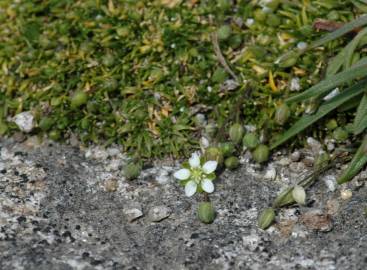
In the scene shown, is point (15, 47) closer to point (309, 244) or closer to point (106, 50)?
point (106, 50)

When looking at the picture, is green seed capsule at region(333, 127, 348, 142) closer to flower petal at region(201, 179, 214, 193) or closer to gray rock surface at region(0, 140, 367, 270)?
gray rock surface at region(0, 140, 367, 270)

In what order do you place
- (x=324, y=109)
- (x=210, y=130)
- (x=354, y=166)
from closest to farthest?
(x=354, y=166) < (x=324, y=109) < (x=210, y=130)

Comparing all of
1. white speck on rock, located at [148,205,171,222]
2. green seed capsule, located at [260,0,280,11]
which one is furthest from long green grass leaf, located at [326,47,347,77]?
white speck on rock, located at [148,205,171,222]

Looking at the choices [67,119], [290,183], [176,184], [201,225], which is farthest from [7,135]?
[290,183]

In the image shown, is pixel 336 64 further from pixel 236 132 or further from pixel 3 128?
pixel 3 128

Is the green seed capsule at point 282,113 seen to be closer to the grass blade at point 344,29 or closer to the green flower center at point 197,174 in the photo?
the grass blade at point 344,29

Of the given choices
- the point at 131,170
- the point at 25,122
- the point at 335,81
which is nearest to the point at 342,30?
the point at 335,81

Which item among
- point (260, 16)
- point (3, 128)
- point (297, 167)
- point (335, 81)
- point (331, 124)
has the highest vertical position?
point (335, 81)
